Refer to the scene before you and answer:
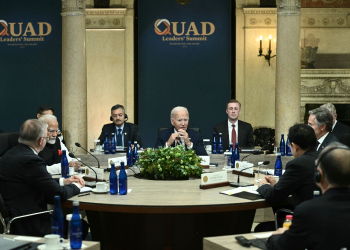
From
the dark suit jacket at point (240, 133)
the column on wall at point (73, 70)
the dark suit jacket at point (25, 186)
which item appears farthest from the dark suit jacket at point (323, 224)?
the column on wall at point (73, 70)

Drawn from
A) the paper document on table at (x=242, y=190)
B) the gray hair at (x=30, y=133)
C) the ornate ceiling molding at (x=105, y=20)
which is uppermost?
the ornate ceiling molding at (x=105, y=20)

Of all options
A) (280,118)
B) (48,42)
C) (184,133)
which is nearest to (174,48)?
(48,42)

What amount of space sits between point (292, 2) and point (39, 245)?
19.3ft

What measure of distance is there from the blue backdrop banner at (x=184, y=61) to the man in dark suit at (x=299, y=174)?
20.2 ft

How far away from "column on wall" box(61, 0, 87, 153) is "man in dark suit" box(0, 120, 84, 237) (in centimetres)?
396

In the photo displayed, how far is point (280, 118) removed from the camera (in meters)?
7.21

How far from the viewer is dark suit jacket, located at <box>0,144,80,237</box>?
3.28 m

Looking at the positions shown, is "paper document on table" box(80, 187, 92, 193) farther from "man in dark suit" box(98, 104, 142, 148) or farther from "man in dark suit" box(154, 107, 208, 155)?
"man in dark suit" box(98, 104, 142, 148)

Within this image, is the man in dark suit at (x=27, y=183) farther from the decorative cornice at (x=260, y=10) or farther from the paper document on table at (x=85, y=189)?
the decorative cornice at (x=260, y=10)

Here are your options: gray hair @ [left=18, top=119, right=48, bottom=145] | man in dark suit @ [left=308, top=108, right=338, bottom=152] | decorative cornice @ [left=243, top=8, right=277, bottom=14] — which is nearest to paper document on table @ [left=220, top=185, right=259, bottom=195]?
man in dark suit @ [left=308, top=108, right=338, bottom=152]

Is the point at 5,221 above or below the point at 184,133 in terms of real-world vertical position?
below

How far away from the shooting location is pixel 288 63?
7098 millimetres

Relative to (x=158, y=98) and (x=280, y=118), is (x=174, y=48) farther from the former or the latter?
(x=280, y=118)

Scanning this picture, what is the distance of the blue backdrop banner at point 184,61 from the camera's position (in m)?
9.42
